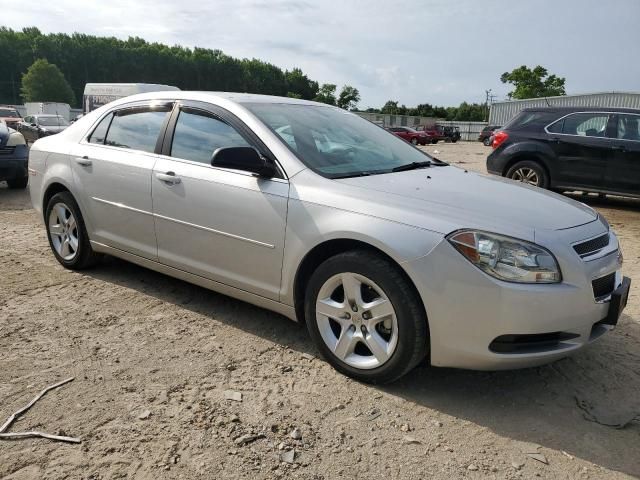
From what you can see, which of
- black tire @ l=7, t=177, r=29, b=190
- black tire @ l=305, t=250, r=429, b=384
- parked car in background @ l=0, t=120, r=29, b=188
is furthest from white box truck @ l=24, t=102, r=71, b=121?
black tire @ l=305, t=250, r=429, b=384

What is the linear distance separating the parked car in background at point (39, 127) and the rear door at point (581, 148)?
19069 mm

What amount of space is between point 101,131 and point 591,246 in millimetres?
3770

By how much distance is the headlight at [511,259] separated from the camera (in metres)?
2.59

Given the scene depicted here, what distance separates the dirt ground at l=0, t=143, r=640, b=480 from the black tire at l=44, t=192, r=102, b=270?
0.73m

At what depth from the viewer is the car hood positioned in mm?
2719

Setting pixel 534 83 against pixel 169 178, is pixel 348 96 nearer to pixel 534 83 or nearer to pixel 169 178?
pixel 534 83

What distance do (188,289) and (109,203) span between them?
0.92m

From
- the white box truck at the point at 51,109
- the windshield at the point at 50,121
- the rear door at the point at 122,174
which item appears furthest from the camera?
the white box truck at the point at 51,109

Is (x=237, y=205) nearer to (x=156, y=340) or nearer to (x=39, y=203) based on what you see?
(x=156, y=340)

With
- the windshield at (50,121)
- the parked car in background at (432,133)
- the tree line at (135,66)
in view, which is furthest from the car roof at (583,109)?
the tree line at (135,66)

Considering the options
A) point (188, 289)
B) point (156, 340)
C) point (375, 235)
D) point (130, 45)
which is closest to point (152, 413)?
point (156, 340)

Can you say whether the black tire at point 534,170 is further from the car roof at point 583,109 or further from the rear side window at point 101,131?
the rear side window at point 101,131

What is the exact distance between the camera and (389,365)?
287cm

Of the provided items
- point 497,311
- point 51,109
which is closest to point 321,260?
point 497,311
